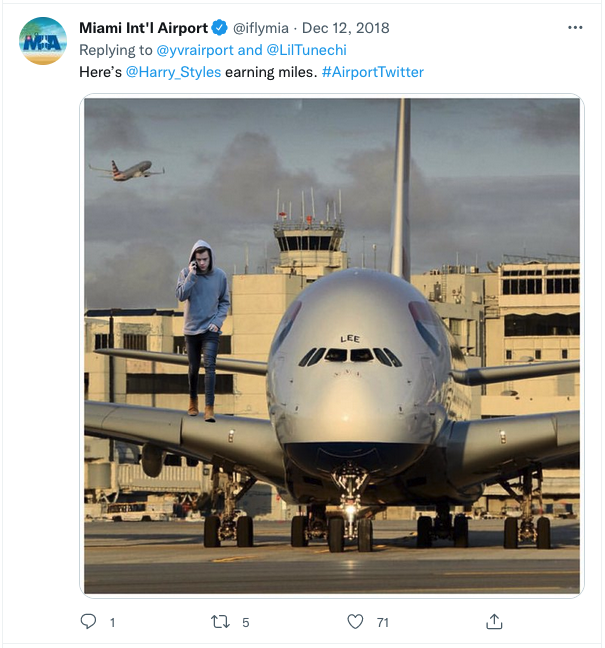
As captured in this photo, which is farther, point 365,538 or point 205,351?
point 365,538

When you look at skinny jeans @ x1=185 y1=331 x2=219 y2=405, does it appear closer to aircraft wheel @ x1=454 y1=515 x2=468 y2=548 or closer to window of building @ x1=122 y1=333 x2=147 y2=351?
aircraft wheel @ x1=454 y1=515 x2=468 y2=548

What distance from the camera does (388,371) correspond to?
85.7 ft

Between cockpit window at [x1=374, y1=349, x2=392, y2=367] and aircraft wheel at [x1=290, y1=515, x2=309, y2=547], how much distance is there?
6.81m

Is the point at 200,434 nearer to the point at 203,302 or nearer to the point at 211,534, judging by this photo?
the point at 211,534

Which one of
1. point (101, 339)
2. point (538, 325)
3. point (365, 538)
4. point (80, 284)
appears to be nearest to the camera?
point (80, 284)

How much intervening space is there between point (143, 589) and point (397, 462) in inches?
405

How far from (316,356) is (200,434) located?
20.0 ft

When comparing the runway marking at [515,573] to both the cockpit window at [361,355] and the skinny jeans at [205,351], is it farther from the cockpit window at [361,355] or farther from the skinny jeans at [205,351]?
the cockpit window at [361,355]

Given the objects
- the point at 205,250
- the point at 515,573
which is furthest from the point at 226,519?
the point at 205,250

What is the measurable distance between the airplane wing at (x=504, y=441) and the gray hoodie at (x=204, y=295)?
46.2 feet

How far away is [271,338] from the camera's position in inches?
4604
